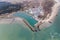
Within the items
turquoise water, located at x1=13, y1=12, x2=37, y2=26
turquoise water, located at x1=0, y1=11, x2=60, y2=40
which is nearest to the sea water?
turquoise water, located at x1=13, y1=12, x2=37, y2=26

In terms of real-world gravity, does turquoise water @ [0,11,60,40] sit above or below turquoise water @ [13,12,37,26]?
below

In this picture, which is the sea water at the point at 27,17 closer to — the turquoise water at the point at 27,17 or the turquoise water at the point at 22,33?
the turquoise water at the point at 27,17

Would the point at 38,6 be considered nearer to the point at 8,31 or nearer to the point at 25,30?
the point at 25,30

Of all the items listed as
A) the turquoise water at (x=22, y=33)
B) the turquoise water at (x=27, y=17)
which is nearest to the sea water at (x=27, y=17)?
the turquoise water at (x=27, y=17)

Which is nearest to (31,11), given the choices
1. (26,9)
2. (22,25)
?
(26,9)

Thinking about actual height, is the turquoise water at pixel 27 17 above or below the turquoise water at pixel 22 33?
above

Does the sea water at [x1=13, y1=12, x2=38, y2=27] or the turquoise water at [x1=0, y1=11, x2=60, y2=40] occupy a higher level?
the sea water at [x1=13, y1=12, x2=38, y2=27]

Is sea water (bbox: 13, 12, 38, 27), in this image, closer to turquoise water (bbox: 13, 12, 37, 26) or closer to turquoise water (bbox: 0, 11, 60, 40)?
turquoise water (bbox: 13, 12, 37, 26)

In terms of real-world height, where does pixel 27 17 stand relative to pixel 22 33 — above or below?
above

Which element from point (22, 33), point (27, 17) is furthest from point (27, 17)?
Result: point (22, 33)

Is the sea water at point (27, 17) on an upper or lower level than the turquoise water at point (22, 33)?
upper

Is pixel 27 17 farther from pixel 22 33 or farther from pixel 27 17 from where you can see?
pixel 22 33
